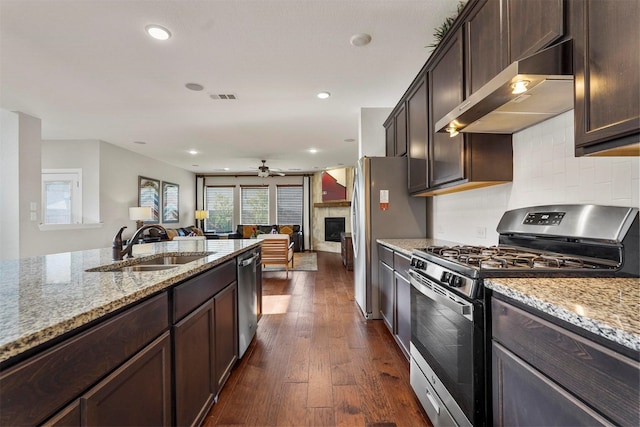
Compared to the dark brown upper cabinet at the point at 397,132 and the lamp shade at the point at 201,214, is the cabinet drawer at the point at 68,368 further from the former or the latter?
the lamp shade at the point at 201,214

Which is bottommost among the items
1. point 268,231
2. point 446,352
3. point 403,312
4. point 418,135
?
point 403,312

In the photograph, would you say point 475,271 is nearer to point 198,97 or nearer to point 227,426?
Answer: point 227,426

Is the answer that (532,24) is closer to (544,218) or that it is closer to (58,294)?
(544,218)

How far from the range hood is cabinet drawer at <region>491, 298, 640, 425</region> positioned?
2.92 ft

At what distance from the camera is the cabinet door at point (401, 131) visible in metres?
3.07

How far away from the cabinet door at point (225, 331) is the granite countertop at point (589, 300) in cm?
145

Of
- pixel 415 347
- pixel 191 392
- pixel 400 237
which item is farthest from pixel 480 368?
pixel 400 237

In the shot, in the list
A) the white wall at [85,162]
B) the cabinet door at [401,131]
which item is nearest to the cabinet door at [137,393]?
the cabinet door at [401,131]

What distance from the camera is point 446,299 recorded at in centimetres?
133

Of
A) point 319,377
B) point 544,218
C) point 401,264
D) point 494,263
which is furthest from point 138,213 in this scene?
point 544,218

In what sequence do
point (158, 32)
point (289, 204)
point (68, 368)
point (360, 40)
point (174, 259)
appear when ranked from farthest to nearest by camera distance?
point (289, 204)
point (360, 40)
point (158, 32)
point (174, 259)
point (68, 368)

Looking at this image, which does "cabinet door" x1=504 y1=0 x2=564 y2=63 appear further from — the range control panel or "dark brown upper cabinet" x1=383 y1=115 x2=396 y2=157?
"dark brown upper cabinet" x1=383 y1=115 x2=396 y2=157

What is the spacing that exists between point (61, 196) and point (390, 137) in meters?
6.25

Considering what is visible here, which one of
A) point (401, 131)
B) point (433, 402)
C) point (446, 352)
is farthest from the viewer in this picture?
point (401, 131)
